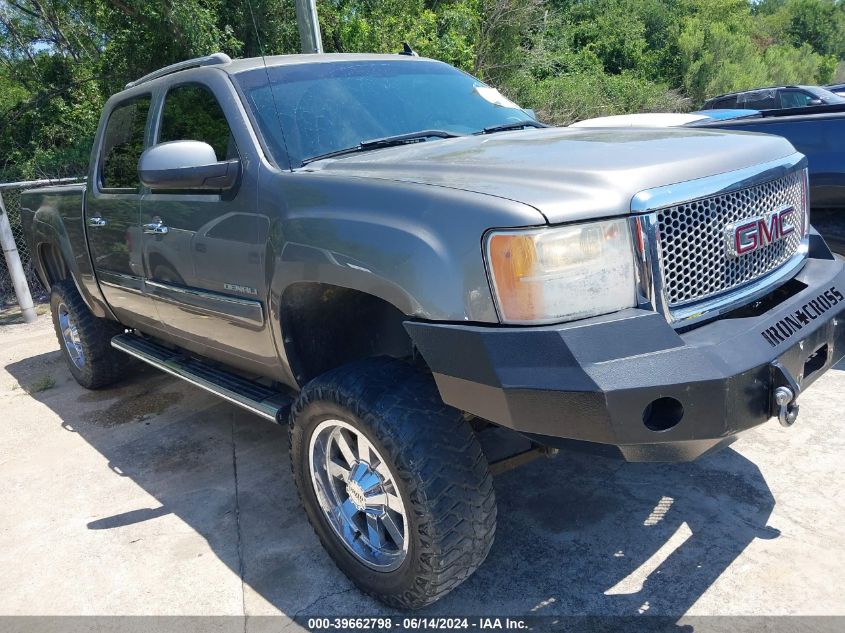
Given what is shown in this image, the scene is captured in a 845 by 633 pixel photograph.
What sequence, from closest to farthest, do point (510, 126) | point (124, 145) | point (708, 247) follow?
point (708, 247) < point (510, 126) < point (124, 145)

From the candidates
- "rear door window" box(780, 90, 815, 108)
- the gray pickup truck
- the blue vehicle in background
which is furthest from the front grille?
"rear door window" box(780, 90, 815, 108)

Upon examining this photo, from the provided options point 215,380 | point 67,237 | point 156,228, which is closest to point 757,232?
point 215,380

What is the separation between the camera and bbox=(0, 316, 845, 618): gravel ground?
8.57 ft

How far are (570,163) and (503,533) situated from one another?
159 cm

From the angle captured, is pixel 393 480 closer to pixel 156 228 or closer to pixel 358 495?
pixel 358 495

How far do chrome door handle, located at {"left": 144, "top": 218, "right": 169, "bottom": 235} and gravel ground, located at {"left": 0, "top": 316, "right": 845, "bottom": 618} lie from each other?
1301 millimetres

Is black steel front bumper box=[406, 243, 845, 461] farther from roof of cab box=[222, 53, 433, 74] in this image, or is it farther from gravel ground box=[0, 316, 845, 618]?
roof of cab box=[222, 53, 433, 74]

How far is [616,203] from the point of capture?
6.82ft

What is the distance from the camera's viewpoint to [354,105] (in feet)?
10.7

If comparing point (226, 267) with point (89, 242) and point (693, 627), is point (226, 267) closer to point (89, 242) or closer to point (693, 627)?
point (89, 242)

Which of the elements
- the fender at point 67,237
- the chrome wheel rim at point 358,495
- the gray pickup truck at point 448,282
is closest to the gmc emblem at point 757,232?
the gray pickup truck at point 448,282

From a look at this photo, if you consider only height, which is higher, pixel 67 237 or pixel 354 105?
pixel 354 105

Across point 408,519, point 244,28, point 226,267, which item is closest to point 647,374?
point 408,519

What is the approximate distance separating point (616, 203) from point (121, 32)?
1110 cm
